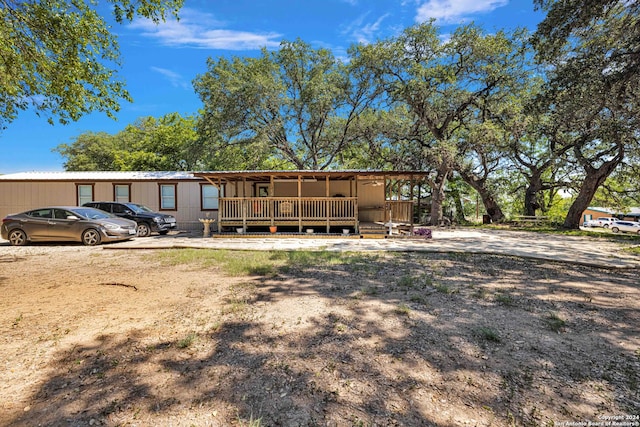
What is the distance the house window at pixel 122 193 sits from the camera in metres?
15.0

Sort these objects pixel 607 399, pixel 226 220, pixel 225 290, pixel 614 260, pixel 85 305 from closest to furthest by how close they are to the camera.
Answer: pixel 607 399 < pixel 85 305 < pixel 225 290 < pixel 614 260 < pixel 226 220

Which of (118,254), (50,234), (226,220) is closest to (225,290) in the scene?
(118,254)

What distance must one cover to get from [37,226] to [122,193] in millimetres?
5240

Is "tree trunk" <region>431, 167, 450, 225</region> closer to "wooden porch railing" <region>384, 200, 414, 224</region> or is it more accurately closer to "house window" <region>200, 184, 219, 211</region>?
"wooden porch railing" <region>384, 200, 414, 224</region>

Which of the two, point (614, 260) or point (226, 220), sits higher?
point (226, 220)

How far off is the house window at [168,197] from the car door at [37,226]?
512cm

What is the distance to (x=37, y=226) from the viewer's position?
10047 millimetres

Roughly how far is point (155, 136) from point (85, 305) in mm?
27178

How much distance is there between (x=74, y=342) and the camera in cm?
299

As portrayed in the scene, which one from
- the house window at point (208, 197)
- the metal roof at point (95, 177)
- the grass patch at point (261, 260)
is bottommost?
the grass patch at point (261, 260)

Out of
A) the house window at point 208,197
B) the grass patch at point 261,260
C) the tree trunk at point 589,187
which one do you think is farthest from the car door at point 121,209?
the tree trunk at point 589,187

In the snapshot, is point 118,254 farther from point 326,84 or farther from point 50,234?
point 326,84

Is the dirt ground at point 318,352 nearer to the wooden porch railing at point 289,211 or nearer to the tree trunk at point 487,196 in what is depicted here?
the wooden porch railing at point 289,211

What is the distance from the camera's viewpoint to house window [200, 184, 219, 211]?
15.1m
